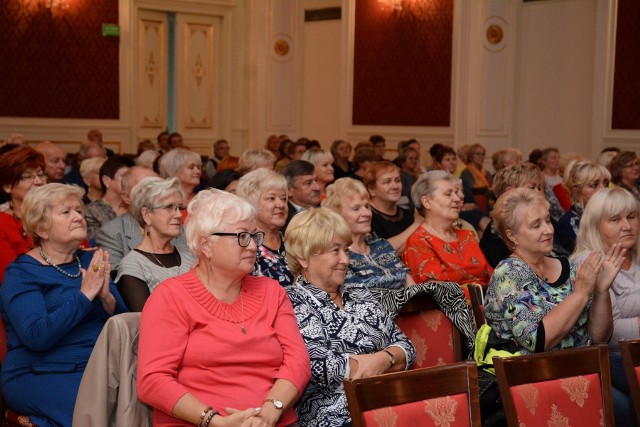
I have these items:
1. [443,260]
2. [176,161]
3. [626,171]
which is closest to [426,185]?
[443,260]

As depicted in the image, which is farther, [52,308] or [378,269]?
[378,269]

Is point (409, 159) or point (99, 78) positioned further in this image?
point (99, 78)

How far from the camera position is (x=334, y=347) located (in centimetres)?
307

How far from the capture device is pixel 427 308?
142 inches

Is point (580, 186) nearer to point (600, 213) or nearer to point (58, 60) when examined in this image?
point (600, 213)

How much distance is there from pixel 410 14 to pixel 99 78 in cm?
437

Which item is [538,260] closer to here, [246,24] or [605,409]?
[605,409]

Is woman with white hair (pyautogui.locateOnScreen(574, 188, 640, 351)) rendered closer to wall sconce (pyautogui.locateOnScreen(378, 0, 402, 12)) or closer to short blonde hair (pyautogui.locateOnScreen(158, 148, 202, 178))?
short blonde hair (pyautogui.locateOnScreen(158, 148, 202, 178))

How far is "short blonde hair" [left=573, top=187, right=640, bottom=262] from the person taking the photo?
3.84 meters

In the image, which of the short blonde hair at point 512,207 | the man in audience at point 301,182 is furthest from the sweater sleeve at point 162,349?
the man in audience at point 301,182

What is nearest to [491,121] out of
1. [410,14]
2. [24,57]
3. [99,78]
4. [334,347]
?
[410,14]

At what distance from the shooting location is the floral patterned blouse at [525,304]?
3295 mm

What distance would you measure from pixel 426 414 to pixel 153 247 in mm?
1734

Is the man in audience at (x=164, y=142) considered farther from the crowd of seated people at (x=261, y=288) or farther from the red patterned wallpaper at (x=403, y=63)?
the crowd of seated people at (x=261, y=288)
